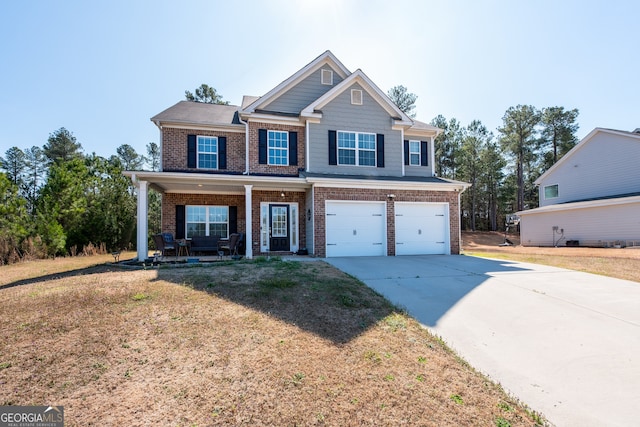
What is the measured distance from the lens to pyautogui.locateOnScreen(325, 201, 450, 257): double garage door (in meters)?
12.0

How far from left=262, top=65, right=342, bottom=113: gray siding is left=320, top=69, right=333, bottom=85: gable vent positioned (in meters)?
0.14

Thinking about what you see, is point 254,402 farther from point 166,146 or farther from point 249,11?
point 166,146

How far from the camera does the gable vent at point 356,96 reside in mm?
13570

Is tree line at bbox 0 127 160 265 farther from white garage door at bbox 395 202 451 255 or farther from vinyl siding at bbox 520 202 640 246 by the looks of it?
vinyl siding at bbox 520 202 640 246

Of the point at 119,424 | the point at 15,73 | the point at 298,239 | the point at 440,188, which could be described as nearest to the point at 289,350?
the point at 119,424

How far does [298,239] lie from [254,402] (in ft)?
35.1

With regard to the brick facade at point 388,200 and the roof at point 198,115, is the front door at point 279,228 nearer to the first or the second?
the brick facade at point 388,200

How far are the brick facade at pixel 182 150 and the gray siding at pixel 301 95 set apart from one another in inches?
86.6

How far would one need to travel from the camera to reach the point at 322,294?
5.73 m

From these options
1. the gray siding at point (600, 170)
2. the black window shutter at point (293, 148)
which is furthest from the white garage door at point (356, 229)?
the gray siding at point (600, 170)

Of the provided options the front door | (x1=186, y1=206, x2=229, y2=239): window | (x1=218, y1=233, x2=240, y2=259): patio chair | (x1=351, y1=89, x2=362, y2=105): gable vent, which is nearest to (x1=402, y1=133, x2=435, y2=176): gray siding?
(x1=351, y1=89, x2=362, y2=105): gable vent

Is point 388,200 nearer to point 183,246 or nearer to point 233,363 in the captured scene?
point 183,246

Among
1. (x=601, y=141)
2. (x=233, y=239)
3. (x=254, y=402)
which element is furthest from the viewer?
(x=601, y=141)

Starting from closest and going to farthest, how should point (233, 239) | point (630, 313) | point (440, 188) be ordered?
1. point (630, 313)
2. point (233, 239)
3. point (440, 188)
